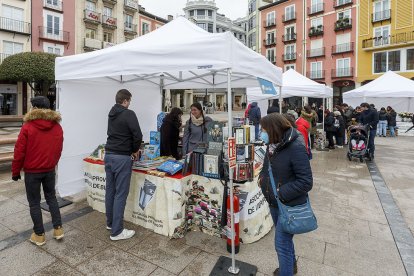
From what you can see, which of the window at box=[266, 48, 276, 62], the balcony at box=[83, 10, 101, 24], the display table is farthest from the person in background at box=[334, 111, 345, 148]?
the window at box=[266, 48, 276, 62]

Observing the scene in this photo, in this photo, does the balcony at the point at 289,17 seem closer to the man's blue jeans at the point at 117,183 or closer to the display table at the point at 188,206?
the display table at the point at 188,206

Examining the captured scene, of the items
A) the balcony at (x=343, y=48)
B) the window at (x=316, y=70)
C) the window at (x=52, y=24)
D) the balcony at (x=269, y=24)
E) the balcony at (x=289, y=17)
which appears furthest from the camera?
the balcony at (x=269, y=24)

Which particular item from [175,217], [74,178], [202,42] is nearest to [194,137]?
[175,217]

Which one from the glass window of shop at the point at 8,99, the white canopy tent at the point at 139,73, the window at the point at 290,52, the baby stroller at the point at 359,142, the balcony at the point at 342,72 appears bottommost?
the baby stroller at the point at 359,142

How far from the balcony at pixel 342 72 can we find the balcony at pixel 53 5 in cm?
2862

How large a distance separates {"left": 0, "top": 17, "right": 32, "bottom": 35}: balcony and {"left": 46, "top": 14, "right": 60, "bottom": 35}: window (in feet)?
5.63

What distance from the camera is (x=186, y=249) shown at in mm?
3293

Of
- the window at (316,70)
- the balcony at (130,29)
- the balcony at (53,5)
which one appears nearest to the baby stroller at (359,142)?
the window at (316,70)

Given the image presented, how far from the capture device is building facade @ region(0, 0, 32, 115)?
22.9 m

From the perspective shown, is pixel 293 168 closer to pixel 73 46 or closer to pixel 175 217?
pixel 175 217

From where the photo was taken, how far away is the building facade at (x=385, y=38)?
85.1ft

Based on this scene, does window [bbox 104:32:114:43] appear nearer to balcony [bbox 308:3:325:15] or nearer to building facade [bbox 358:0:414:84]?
balcony [bbox 308:3:325:15]

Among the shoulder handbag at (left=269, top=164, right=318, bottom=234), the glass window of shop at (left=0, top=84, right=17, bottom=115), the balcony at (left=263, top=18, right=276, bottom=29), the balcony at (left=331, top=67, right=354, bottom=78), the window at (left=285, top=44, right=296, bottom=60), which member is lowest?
the shoulder handbag at (left=269, top=164, right=318, bottom=234)

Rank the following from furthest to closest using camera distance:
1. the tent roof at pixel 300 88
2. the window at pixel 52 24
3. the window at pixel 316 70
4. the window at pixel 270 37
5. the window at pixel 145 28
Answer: the window at pixel 270 37, the window at pixel 145 28, the window at pixel 316 70, the window at pixel 52 24, the tent roof at pixel 300 88
